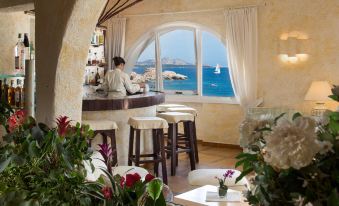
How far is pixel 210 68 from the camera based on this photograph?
844cm

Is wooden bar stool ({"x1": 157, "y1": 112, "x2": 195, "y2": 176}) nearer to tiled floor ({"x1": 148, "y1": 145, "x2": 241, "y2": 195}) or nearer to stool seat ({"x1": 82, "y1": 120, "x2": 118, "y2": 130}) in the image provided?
tiled floor ({"x1": 148, "y1": 145, "x2": 241, "y2": 195})

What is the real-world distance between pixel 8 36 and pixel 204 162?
4.01 metres

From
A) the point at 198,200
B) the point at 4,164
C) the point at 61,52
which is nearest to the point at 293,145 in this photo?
the point at 4,164

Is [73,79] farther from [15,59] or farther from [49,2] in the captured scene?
[15,59]

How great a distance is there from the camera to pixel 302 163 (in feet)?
2.90

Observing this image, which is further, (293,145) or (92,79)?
(92,79)

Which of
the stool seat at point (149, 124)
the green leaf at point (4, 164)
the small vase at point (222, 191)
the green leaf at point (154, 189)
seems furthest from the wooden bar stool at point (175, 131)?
the green leaf at point (154, 189)

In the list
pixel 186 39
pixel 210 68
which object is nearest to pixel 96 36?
pixel 186 39

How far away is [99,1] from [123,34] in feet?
21.1

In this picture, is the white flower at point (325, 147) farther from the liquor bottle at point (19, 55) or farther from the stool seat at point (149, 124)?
the stool seat at point (149, 124)

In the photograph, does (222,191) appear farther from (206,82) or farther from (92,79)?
(92,79)

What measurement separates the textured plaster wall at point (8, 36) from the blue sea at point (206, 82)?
486 cm

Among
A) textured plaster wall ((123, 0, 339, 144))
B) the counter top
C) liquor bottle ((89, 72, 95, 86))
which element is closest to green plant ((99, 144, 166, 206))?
the counter top

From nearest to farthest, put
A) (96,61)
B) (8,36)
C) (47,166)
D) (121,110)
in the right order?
(47,166) → (8,36) → (121,110) → (96,61)
